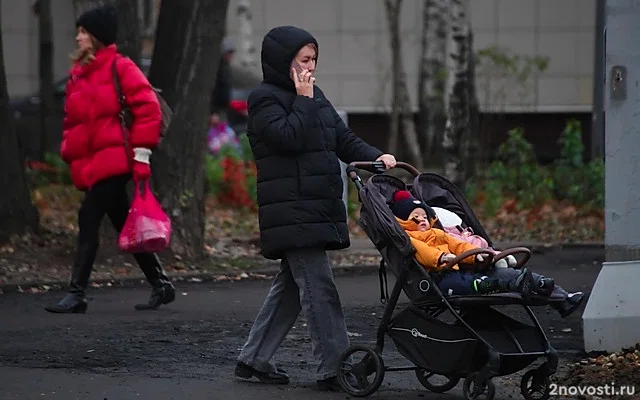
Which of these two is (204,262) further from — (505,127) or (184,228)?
(505,127)

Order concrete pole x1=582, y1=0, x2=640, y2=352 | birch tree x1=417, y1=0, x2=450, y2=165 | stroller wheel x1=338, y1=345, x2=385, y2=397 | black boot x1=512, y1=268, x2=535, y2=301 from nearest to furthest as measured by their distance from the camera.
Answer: black boot x1=512, y1=268, x2=535, y2=301
stroller wheel x1=338, y1=345, x2=385, y2=397
concrete pole x1=582, y1=0, x2=640, y2=352
birch tree x1=417, y1=0, x2=450, y2=165

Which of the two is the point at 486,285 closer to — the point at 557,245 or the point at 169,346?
the point at 169,346

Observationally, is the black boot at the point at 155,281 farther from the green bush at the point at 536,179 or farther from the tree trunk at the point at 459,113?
the tree trunk at the point at 459,113

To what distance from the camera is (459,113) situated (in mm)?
17109

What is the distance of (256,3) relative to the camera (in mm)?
29719

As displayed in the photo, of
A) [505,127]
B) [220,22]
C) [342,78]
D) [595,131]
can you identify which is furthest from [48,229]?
[342,78]

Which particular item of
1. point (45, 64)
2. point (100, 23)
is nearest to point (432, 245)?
point (100, 23)

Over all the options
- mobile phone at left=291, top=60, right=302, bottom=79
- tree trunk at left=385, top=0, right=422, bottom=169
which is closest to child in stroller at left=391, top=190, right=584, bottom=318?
mobile phone at left=291, top=60, right=302, bottom=79

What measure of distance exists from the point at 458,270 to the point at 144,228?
3.50 meters

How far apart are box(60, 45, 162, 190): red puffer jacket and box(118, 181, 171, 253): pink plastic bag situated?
27 cm

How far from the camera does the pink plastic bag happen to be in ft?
32.5

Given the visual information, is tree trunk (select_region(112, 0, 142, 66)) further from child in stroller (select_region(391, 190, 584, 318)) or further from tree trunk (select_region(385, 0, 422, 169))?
tree trunk (select_region(385, 0, 422, 169))

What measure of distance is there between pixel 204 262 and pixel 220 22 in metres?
1.99

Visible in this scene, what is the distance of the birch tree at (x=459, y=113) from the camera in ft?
55.6
